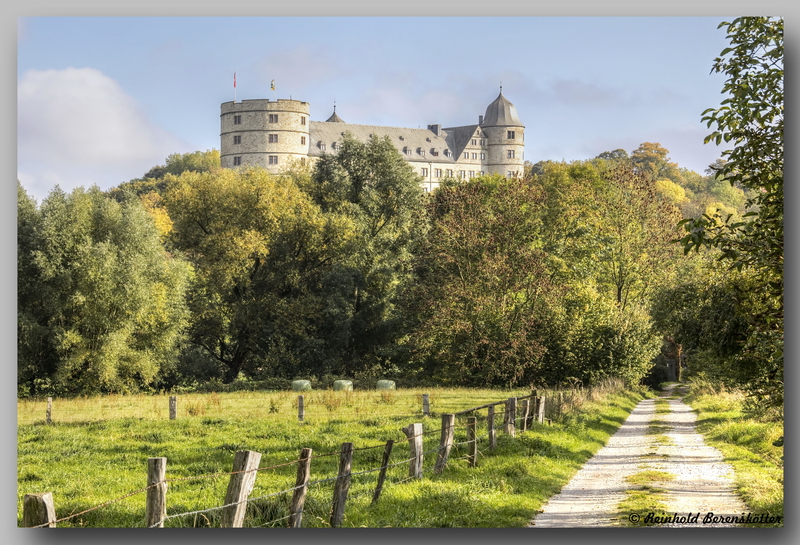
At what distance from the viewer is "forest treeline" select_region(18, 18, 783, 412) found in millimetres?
21766

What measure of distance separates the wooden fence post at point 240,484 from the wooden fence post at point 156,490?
0.61m

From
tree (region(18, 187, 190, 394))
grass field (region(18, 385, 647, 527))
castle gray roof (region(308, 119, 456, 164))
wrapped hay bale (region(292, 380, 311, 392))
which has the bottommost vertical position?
wrapped hay bale (region(292, 380, 311, 392))

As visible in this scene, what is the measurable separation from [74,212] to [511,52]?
1543cm

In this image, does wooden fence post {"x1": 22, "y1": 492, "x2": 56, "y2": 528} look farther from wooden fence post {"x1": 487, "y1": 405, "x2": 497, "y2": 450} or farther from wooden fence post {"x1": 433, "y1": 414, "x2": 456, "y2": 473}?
wooden fence post {"x1": 487, "y1": 405, "x2": 497, "y2": 450}

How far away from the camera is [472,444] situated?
1257 centimetres

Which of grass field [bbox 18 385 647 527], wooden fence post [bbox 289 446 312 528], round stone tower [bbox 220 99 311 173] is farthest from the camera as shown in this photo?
round stone tower [bbox 220 99 311 173]

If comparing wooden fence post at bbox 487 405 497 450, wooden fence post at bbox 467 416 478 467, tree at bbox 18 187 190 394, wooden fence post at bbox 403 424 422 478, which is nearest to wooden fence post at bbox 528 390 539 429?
wooden fence post at bbox 487 405 497 450

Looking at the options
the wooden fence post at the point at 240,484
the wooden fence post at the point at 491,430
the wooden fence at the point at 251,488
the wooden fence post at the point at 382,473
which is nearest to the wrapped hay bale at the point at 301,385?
the wooden fence post at the point at 491,430

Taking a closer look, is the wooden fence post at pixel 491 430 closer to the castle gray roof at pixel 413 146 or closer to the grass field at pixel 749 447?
the grass field at pixel 749 447

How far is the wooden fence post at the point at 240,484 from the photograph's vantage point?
294 inches

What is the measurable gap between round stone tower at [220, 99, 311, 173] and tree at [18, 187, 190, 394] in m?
7.18

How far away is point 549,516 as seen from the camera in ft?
30.7

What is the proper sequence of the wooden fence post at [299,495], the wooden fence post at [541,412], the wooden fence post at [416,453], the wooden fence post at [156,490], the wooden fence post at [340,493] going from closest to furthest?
the wooden fence post at [156,490]
the wooden fence post at [299,495]
the wooden fence post at [340,493]
the wooden fence post at [416,453]
the wooden fence post at [541,412]

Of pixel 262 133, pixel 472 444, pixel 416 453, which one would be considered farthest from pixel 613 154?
pixel 262 133
